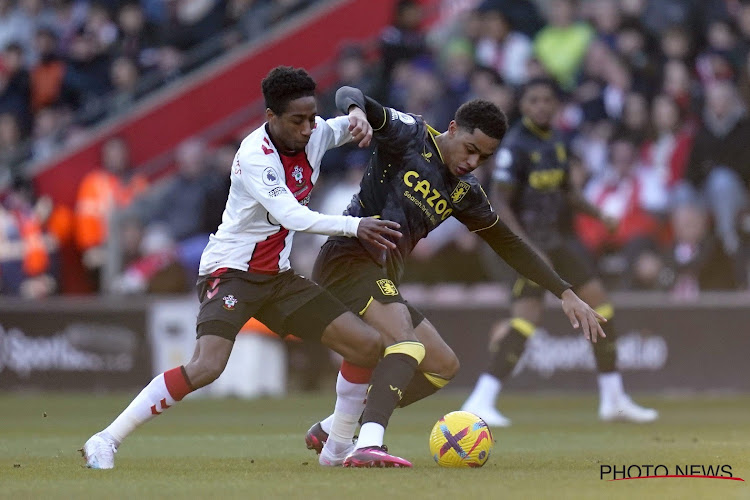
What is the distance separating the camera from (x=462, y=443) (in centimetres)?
795

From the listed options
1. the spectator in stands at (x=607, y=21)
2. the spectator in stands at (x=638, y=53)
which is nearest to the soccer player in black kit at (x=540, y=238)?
the spectator in stands at (x=638, y=53)

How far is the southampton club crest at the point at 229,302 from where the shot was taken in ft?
26.2

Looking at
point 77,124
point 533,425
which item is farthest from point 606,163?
point 77,124

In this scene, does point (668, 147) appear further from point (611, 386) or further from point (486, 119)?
point (486, 119)

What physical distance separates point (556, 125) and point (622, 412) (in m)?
5.50

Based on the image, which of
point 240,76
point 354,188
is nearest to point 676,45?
point 354,188

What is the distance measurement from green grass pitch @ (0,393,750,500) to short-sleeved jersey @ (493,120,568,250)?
5.42ft

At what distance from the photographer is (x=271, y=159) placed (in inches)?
307

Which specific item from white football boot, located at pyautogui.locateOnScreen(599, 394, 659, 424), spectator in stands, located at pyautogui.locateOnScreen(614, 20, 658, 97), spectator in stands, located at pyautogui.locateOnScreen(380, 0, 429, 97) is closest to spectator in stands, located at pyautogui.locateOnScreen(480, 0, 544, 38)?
spectator in stands, located at pyautogui.locateOnScreen(380, 0, 429, 97)

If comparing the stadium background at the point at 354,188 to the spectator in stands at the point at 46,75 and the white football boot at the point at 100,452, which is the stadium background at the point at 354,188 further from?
the white football boot at the point at 100,452

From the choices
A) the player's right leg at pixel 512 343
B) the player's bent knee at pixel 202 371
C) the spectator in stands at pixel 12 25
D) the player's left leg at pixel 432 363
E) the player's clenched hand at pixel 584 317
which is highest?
the spectator in stands at pixel 12 25

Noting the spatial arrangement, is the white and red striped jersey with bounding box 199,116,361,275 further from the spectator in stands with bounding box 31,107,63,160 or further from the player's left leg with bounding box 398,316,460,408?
the spectator in stands with bounding box 31,107,63,160

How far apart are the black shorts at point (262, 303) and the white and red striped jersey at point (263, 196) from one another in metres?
0.06

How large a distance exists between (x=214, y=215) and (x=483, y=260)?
3470 mm
